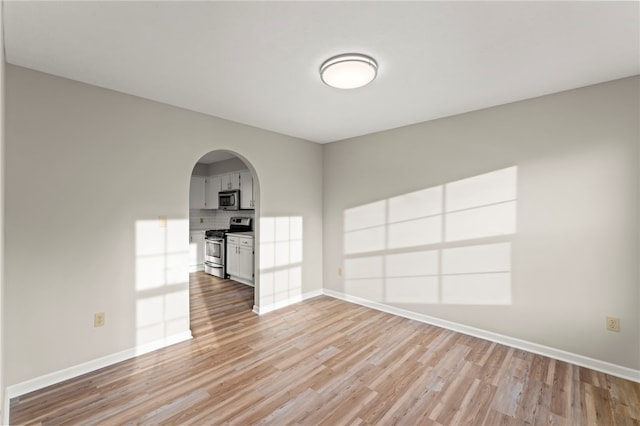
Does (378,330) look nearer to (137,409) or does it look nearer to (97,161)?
(137,409)

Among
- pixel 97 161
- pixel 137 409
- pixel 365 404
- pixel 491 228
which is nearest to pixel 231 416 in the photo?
pixel 137 409

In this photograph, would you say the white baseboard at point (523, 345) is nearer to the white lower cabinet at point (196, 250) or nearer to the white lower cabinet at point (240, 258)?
the white lower cabinet at point (240, 258)

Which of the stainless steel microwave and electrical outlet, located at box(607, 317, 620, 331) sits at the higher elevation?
the stainless steel microwave

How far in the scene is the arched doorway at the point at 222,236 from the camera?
14.7 feet

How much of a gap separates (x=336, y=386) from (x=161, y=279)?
6.66ft

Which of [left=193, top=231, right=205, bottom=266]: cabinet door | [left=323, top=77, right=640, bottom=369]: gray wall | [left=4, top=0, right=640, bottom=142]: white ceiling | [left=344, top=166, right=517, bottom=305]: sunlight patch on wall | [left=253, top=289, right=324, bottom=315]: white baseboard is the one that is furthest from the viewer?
[left=193, top=231, right=205, bottom=266]: cabinet door

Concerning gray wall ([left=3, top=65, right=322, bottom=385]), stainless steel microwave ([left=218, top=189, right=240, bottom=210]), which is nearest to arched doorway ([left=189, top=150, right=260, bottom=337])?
Answer: stainless steel microwave ([left=218, top=189, right=240, bottom=210])

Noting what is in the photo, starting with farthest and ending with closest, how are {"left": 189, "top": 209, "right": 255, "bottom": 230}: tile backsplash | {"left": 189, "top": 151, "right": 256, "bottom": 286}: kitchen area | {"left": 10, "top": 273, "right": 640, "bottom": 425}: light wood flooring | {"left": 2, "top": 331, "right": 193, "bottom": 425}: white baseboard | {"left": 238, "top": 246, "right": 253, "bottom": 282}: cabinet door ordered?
{"left": 189, "top": 209, "right": 255, "bottom": 230}: tile backsplash < {"left": 189, "top": 151, "right": 256, "bottom": 286}: kitchen area < {"left": 238, "top": 246, "right": 253, "bottom": 282}: cabinet door < {"left": 2, "top": 331, "right": 193, "bottom": 425}: white baseboard < {"left": 10, "top": 273, "right": 640, "bottom": 425}: light wood flooring

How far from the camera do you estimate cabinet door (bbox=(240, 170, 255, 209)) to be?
5648 mm

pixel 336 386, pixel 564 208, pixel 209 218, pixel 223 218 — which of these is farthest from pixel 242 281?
pixel 564 208

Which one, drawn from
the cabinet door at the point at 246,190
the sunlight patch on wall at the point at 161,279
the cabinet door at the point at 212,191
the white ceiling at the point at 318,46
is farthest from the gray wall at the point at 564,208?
the cabinet door at the point at 212,191

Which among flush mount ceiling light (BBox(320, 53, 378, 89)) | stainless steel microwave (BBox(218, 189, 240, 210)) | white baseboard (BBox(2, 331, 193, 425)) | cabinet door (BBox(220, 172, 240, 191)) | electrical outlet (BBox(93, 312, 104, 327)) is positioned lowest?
white baseboard (BBox(2, 331, 193, 425))

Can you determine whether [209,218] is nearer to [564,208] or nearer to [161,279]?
[161,279]

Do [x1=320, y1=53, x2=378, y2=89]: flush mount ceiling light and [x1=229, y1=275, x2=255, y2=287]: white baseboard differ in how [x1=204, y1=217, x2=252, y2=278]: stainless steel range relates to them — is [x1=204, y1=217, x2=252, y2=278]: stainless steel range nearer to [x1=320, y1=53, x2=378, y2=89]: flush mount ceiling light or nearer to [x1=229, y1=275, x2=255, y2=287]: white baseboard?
[x1=229, y1=275, x2=255, y2=287]: white baseboard
